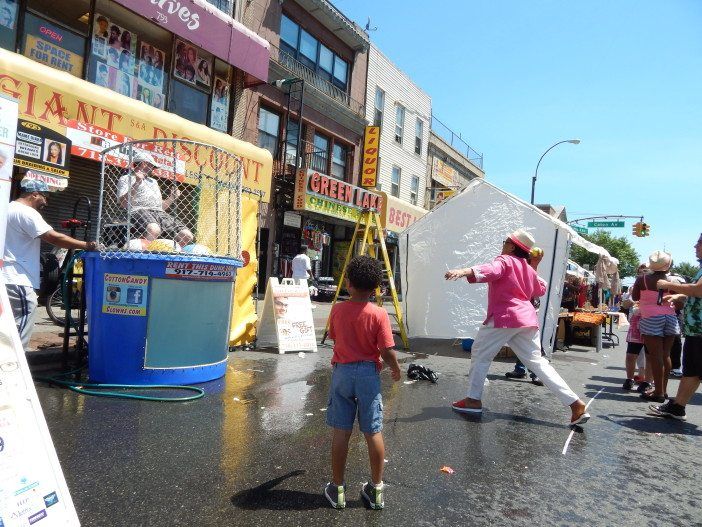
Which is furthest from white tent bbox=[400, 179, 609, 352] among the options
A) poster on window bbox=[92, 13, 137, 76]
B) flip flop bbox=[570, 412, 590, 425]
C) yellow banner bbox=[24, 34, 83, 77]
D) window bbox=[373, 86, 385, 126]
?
window bbox=[373, 86, 385, 126]

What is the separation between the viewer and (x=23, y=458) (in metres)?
2.05

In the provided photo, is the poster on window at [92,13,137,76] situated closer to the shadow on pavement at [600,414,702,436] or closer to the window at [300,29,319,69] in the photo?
the window at [300,29,319,69]

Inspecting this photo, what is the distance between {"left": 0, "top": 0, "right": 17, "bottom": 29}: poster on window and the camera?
10.1 meters

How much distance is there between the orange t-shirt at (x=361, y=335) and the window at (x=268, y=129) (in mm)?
14867

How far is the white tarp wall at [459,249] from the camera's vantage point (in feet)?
29.8

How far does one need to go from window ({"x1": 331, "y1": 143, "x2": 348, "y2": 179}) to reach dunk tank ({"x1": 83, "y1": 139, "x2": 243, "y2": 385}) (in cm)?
1545

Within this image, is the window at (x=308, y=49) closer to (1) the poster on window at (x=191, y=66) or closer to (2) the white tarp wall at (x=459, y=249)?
(1) the poster on window at (x=191, y=66)

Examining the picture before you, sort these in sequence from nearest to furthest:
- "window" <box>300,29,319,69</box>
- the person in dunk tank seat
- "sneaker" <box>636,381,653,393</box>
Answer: the person in dunk tank seat, "sneaker" <box>636,381,653,393</box>, "window" <box>300,29,319,69</box>

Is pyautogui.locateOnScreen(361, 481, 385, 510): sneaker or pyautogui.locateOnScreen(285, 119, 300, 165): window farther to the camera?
pyautogui.locateOnScreen(285, 119, 300, 165): window

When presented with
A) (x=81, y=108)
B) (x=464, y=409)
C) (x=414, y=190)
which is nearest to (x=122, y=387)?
(x=464, y=409)

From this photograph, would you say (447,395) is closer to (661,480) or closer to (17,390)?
(661,480)

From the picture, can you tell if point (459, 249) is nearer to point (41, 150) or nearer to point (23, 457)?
point (41, 150)


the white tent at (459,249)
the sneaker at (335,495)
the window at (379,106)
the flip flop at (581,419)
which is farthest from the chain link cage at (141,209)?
the window at (379,106)

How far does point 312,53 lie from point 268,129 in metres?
4.14
